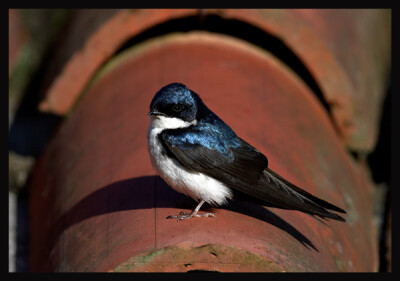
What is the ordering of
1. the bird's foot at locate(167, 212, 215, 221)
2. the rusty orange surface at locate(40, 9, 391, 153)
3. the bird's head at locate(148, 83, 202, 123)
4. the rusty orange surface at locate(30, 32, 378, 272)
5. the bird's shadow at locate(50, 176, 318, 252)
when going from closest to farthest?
1. the rusty orange surface at locate(30, 32, 378, 272)
2. the bird's foot at locate(167, 212, 215, 221)
3. the bird's shadow at locate(50, 176, 318, 252)
4. the bird's head at locate(148, 83, 202, 123)
5. the rusty orange surface at locate(40, 9, 391, 153)

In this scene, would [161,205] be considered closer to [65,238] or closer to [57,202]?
[65,238]

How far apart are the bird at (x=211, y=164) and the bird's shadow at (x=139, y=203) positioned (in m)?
0.05

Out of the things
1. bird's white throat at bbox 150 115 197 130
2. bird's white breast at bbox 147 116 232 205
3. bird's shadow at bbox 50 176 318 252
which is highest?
bird's white throat at bbox 150 115 197 130

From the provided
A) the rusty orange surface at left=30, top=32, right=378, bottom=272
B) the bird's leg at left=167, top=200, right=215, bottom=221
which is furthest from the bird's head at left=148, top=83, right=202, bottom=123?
the bird's leg at left=167, top=200, right=215, bottom=221

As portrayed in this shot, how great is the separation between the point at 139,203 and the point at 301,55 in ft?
4.65

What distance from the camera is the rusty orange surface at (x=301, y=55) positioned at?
3.33 metres

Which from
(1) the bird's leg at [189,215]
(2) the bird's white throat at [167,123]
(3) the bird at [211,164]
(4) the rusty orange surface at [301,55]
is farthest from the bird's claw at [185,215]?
(4) the rusty orange surface at [301,55]

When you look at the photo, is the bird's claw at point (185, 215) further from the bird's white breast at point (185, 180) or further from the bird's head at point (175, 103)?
the bird's head at point (175, 103)

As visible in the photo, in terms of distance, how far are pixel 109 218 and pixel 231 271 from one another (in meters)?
0.55

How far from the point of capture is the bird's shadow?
92.5 inches

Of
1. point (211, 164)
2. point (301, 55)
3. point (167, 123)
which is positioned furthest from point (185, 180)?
point (301, 55)

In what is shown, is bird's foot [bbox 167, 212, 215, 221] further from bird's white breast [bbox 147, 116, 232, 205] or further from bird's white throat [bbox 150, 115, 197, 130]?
bird's white throat [bbox 150, 115, 197, 130]

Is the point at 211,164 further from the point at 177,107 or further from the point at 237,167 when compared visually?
the point at 177,107

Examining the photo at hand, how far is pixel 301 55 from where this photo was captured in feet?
11.2
